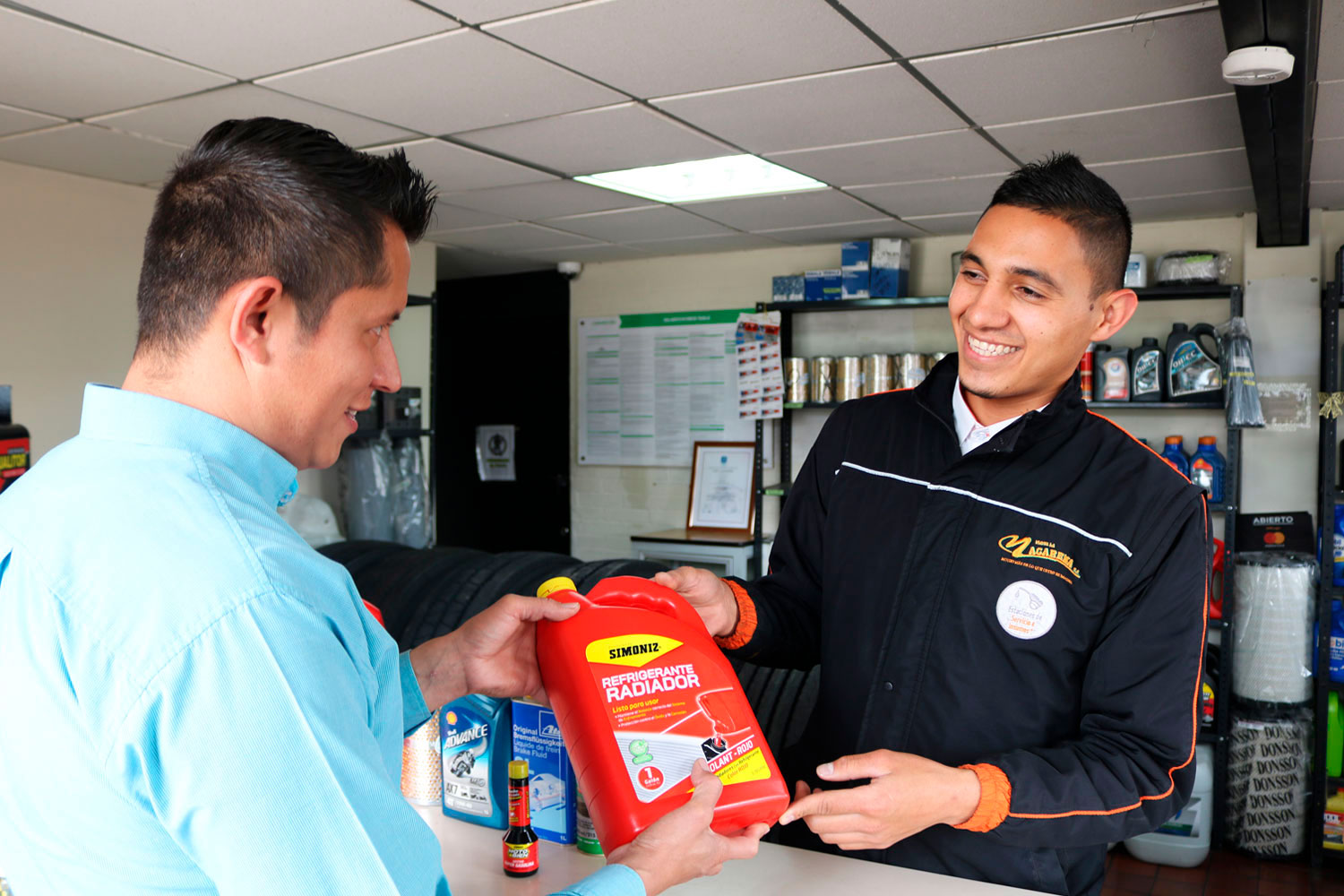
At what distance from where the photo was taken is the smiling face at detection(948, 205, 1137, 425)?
1.53 meters

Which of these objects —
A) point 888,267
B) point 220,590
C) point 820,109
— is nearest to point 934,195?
point 888,267

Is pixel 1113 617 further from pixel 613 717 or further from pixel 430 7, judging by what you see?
pixel 430 7

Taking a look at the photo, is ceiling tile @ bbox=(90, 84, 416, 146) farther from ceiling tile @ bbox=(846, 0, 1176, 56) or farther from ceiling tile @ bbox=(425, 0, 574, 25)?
ceiling tile @ bbox=(846, 0, 1176, 56)

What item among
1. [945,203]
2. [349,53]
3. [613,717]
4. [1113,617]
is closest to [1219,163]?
[945,203]

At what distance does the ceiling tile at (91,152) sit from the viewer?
123 inches

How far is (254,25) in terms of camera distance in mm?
2197

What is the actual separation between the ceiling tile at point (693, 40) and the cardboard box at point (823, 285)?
2.34 meters

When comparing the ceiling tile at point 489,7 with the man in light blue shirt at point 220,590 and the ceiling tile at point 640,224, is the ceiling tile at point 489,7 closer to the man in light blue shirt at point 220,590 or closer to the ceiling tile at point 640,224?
the man in light blue shirt at point 220,590

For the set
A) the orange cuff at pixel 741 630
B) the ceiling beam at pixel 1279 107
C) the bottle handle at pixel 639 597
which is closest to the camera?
the bottle handle at pixel 639 597

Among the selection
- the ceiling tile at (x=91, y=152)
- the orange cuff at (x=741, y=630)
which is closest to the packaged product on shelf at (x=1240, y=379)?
the orange cuff at (x=741, y=630)

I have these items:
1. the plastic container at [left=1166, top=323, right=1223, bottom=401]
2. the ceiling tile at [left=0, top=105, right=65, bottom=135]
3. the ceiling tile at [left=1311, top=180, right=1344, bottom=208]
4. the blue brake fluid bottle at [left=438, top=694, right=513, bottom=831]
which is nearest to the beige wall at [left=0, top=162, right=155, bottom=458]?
the ceiling tile at [left=0, top=105, right=65, bottom=135]

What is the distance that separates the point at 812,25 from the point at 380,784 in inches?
76.6

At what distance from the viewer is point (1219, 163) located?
335 cm

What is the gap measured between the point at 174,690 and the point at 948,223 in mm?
4323
